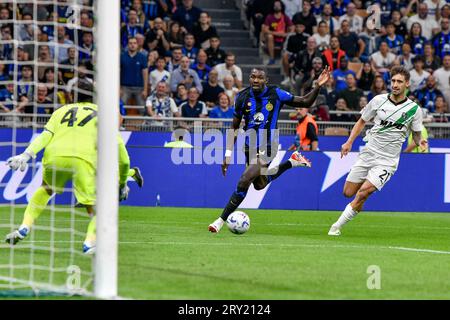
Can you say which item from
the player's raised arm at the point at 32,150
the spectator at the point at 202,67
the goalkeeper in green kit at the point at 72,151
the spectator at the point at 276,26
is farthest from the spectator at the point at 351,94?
the player's raised arm at the point at 32,150

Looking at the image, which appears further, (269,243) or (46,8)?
(46,8)

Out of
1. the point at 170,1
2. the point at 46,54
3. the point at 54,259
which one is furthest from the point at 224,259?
the point at 170,1

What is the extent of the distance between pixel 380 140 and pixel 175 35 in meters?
11.5

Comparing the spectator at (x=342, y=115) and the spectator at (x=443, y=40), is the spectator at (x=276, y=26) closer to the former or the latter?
the spectator at (x=342, y=115)

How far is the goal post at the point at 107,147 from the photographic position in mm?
8312

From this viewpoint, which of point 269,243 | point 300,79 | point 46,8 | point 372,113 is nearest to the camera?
point 269,243

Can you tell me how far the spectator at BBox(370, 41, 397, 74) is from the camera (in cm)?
2670

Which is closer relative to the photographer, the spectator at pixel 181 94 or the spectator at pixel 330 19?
the spectator at pixel 181 94

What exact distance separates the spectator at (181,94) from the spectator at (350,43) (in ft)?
15.9

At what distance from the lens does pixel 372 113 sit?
15.6 metres

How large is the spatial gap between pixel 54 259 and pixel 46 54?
11555 millimetres

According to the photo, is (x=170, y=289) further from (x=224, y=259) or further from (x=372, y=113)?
(x=372, y=113)

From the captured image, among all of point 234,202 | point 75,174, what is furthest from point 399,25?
point 75,174

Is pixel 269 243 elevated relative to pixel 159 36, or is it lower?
lower
